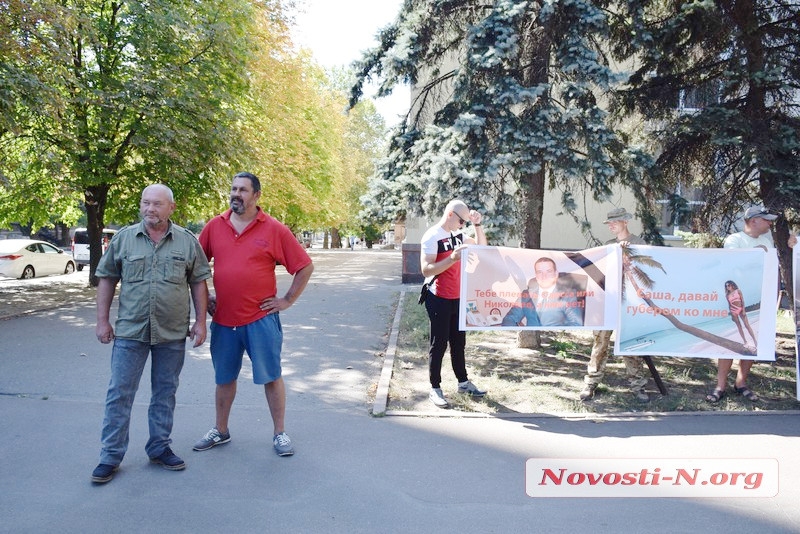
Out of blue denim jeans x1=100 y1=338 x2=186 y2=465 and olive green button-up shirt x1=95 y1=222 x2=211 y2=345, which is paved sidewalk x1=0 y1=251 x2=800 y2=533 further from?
olive green button-up shirt x1=95 y1=222 x2=211 y2=345

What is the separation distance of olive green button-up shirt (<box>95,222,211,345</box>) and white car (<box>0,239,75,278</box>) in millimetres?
21206

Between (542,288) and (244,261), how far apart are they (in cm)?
316

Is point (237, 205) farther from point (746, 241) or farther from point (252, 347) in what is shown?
point (746, 241)

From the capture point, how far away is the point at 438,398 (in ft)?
19.4

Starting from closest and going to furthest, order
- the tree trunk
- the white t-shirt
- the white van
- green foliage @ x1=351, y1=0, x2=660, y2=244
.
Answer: the white t-shirt → green foliage @ x1=351, y1=0, x2=660, y2=244 → the tree trunk → the white van

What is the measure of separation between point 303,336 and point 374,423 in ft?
14.9

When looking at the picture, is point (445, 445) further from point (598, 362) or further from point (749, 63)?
point (749, 63)

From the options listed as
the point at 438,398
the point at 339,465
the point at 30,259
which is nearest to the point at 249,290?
the point at 339,465

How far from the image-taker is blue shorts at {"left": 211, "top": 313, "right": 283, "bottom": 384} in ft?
14.7

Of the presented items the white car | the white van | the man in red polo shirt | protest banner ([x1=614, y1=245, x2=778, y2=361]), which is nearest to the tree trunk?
protest banner ([x1=614, y1=245, x2=778, y2=361])

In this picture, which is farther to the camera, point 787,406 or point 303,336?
point 303,336

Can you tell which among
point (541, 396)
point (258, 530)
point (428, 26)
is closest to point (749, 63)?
point (428, 26)

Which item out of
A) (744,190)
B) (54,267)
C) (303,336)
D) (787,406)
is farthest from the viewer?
(54,267)

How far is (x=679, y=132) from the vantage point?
825 centimetres
